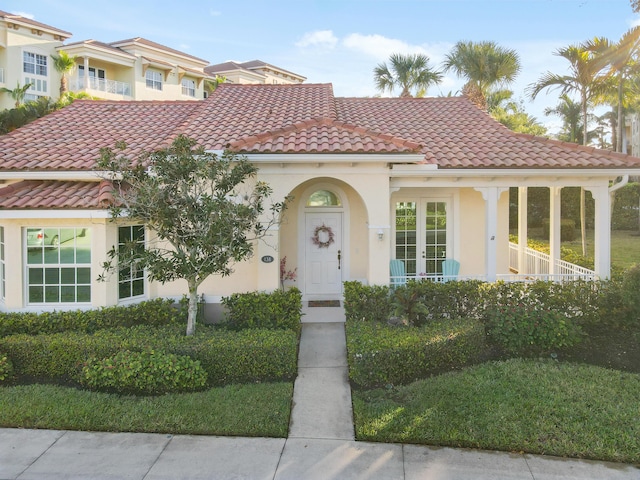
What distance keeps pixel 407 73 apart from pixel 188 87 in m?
24.4

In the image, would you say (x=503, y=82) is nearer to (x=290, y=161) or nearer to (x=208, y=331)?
(x=290, y=161)

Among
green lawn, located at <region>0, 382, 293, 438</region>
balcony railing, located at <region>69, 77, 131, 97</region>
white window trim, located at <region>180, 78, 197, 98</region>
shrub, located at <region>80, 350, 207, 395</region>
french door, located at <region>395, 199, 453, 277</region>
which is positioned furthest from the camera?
white window trim, located at <region>180, 78, 197, 98</region>

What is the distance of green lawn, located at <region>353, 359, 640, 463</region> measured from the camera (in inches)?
244

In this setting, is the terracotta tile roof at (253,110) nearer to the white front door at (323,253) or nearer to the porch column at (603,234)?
the white front door at (323,253)

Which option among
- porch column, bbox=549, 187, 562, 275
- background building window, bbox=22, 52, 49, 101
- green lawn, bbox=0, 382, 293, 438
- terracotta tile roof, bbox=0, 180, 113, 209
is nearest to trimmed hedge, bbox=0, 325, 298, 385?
green lawn, bbox=0, 382, 293, 438

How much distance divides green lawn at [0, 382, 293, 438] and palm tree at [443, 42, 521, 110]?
21.3 m

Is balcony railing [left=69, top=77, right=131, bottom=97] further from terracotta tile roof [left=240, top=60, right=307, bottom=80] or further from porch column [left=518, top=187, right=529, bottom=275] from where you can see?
A: porch column [left=518, top=187, right=529, bottom=275]

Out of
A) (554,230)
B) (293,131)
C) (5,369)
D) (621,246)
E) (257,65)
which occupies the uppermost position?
(257,65)

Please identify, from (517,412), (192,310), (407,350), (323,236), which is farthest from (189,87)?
(517,412)

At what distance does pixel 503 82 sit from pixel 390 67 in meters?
6.44

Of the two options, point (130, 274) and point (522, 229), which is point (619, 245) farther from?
point (130, 274)

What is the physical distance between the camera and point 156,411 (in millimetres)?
7027

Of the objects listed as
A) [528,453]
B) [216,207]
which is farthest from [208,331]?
[528,453]

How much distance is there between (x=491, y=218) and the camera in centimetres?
1174
